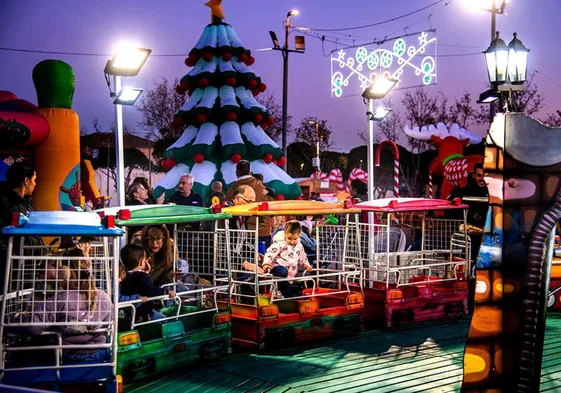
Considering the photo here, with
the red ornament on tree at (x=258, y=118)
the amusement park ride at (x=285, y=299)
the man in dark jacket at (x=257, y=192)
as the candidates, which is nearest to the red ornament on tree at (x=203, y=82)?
the red ornament on tree at (x=258, y=118)

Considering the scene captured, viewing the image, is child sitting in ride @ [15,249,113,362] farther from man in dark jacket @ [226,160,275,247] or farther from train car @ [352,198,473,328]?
man in dark jacket @ [226,160,275,247]

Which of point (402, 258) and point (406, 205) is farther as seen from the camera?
point (402, 258)

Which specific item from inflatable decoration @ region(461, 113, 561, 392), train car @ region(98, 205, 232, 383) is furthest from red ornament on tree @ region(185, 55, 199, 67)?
inflatable decoration @ region(461, 113, 561, 392)

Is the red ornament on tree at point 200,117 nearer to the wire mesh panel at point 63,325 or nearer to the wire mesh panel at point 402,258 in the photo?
the wire mesh panel at point 402,258

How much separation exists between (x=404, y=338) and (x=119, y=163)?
13.8ft

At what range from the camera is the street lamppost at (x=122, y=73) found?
26.6 ft

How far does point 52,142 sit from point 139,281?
9172mm

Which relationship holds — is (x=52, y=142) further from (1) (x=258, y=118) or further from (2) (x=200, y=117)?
(1) (x=258, y=118)

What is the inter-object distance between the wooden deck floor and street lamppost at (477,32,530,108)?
8.84ft

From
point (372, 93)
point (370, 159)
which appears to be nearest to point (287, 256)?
point (370, 159)

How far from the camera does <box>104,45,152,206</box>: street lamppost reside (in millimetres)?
8109

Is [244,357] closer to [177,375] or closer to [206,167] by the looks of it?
[177,375]

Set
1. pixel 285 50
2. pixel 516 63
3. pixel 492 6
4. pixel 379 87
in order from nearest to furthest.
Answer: pixel 516 63 → pixel 379 87 → pixel 492 6 → pixel 285 50

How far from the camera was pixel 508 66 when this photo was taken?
228 inches
